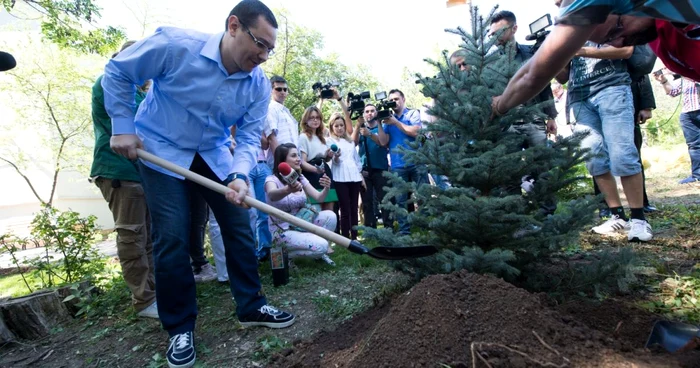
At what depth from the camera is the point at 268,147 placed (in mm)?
5105

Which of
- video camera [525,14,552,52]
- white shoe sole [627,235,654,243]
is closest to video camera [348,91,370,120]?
video camera [525,14,552,52]

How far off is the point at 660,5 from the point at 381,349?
160 cm

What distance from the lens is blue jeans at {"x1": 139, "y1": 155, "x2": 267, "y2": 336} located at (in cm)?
236

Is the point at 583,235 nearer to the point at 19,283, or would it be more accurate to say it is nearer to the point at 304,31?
the point at 19,283

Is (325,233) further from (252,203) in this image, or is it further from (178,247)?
(178,247)

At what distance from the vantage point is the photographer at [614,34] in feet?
4.82

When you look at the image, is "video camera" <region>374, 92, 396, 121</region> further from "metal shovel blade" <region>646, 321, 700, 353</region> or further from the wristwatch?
"metal shovel blade" <region>646, 321, 700, 353</region>

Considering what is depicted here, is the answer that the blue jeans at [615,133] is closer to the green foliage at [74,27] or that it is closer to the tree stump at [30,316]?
the tree stump at [30,316]

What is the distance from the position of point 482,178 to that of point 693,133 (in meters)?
6.87

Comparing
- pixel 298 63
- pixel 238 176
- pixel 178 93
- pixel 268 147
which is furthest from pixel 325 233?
pixel 298 63

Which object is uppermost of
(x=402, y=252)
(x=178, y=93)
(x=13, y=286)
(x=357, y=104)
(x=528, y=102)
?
(x=357, y=104)

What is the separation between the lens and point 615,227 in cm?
374

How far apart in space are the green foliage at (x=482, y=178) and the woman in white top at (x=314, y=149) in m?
2.82

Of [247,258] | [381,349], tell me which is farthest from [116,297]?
[381,349]
